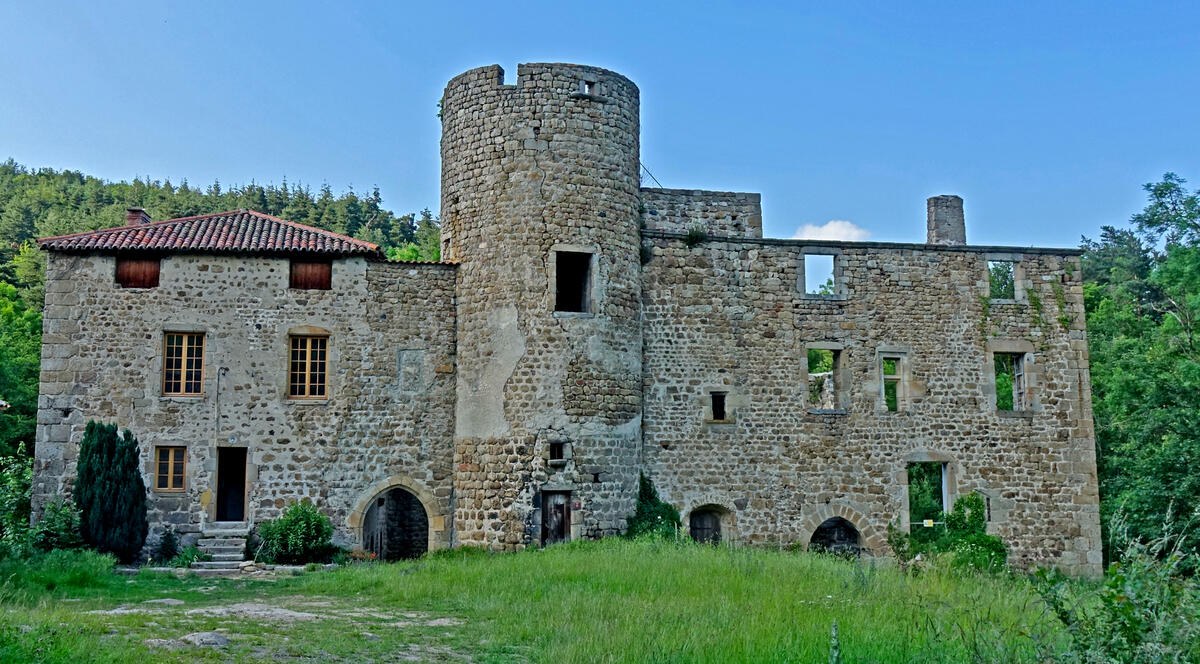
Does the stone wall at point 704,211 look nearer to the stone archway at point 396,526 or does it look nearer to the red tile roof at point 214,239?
the red tile roof at point 214,239

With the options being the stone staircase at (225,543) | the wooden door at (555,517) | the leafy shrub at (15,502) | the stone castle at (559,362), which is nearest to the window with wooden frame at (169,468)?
the stone castle at (559,362)

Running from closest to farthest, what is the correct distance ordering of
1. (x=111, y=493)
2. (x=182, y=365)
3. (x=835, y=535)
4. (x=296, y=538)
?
(x=111, y=493) → (x=296, y=538) → (x=182, y=365) → (x=835, y=535)

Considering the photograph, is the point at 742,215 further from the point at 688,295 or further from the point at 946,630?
the point at 946,630

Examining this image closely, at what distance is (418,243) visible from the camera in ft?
186

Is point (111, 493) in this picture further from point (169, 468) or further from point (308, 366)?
point (308, 366)

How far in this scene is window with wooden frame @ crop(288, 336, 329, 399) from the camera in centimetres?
1953

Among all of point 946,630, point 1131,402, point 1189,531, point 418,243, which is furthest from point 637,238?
point 418,243

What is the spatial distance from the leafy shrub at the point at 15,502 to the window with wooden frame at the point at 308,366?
491cm

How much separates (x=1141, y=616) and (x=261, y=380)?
1620 cm

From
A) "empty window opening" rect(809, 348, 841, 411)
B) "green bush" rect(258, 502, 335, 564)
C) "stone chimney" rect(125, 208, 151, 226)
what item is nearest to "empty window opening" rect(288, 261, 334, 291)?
"stone chimney" rect(125, 208, 151, 226)

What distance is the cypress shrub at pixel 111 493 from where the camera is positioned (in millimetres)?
17828

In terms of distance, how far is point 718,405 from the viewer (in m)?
20.5

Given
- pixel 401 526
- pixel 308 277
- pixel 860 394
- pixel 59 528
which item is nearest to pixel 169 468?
pixel 59 528

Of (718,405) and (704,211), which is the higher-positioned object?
(704,211)
